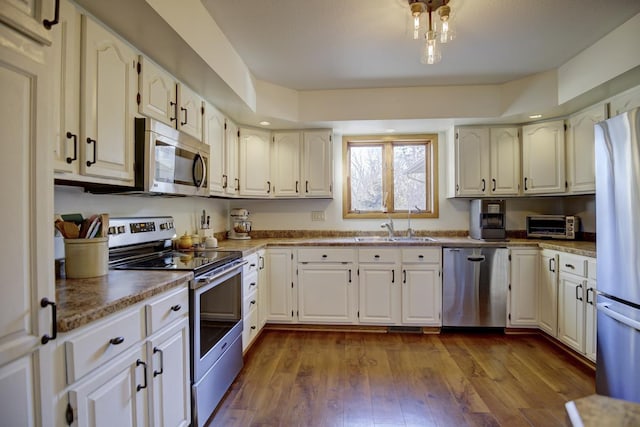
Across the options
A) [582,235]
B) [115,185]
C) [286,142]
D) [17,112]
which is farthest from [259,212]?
[582,235]

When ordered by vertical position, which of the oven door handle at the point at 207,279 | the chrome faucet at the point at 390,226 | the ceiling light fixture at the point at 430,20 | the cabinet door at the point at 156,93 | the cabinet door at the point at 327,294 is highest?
the ceiling light fixture at the point at 430,20

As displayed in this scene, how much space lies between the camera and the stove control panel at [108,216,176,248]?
1.86 meters

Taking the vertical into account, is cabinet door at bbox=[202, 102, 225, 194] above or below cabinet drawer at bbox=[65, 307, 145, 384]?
above

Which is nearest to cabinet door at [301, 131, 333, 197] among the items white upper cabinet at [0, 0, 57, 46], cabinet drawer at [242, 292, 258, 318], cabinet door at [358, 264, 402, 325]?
cabinet door at [358, 264, 402, 325]

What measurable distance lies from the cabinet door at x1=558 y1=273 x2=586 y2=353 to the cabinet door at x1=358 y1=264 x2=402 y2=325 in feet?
4.38

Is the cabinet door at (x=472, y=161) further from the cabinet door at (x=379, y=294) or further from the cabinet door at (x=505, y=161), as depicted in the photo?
the cabinet door at (x=379, y=294)

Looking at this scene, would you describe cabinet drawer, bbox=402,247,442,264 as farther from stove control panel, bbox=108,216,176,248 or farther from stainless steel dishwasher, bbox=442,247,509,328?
stove control panel, bbox=108,216,176,248

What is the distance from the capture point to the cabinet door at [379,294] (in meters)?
3.08

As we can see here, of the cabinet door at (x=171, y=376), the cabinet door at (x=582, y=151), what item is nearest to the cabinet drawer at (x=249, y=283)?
the cabinet door at (x=171, y=376)

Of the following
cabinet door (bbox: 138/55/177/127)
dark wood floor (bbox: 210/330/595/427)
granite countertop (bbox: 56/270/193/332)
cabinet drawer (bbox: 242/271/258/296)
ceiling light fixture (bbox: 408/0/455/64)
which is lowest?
dark wood floor (bbox: 210/330/595/427)

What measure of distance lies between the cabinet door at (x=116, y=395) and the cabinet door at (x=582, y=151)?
344 cm

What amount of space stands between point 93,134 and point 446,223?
3.36 metres

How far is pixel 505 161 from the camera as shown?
3242 millimetres

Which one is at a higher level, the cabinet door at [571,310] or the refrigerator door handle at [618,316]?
the refrigerator door handle at [618,316]
